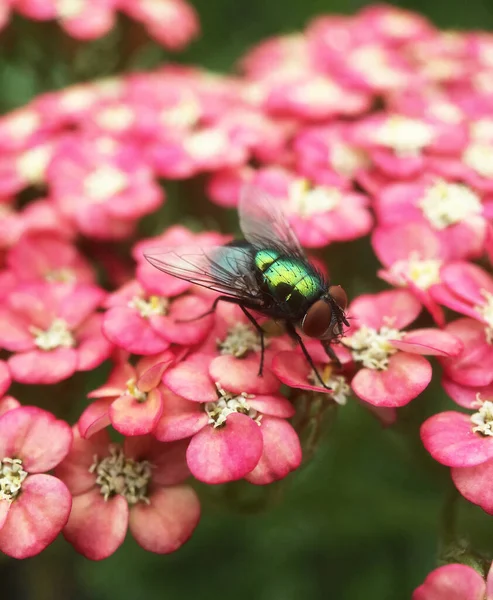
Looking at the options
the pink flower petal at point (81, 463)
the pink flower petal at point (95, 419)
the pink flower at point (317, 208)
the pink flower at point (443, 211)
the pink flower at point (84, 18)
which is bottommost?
the pink flower petal at point (81, 463)

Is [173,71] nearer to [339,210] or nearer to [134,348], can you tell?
[339,210]

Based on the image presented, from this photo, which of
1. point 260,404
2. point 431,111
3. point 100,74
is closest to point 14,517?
point 260,404

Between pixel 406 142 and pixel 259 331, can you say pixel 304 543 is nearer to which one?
pixel 259 331

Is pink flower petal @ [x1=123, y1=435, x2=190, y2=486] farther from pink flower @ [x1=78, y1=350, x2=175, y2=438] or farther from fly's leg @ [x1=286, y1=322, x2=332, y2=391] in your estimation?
fly's leg @ [x1=286, y1=322, x2=332, y2=391]

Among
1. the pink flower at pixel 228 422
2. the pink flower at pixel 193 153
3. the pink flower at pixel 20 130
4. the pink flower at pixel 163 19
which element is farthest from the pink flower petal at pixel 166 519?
the pink flower at pixel 163 19

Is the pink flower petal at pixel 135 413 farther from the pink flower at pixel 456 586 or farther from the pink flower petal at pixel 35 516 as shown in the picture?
the pink flower at pixel 456 586

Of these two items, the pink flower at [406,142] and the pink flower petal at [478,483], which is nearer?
the pink flower petal at [478,483]

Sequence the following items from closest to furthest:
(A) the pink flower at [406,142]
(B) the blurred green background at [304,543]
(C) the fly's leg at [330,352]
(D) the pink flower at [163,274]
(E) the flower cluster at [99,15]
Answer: (C) the fly's leg at [330,352] → (D) the pink flower at [163,274] → (A) the pink flower at [406,142] → (B) the blurred green background at [304,543] → (E) the flower cluster at [99,15]
